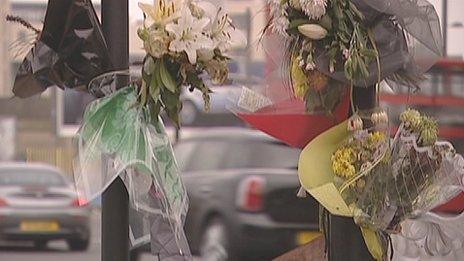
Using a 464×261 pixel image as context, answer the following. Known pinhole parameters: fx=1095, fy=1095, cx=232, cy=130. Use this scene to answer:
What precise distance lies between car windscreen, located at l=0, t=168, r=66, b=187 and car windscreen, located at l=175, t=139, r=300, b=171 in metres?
1.35

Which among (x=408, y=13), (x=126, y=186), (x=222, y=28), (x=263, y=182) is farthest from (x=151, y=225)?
(x=263, y=182)

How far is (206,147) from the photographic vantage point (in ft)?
25.1

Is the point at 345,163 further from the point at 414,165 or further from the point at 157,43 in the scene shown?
the point at 157,43

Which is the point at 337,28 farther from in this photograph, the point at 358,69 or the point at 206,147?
the point at 206,147

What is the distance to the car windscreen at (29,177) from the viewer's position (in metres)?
8.57

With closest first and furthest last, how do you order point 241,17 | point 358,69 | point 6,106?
point 358,69 < point 241,17 < point 6,106

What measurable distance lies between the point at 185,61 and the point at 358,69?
38 centimetres

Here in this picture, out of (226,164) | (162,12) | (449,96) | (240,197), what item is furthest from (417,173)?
(226,164)

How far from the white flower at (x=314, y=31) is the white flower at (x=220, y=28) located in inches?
6.3

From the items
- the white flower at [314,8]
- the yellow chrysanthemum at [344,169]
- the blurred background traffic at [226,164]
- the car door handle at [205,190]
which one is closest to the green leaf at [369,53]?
the white flower at [314,8]

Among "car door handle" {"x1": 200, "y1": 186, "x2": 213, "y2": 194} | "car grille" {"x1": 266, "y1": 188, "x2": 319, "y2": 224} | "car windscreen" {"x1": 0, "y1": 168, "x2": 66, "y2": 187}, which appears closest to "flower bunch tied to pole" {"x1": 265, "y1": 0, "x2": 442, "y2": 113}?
"car grille" {"x1": 266, "y1": 188, "x2": 319, "y2": 224}

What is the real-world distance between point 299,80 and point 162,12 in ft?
1.09

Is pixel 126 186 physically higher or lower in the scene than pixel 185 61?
lower

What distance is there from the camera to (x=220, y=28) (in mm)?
2383
